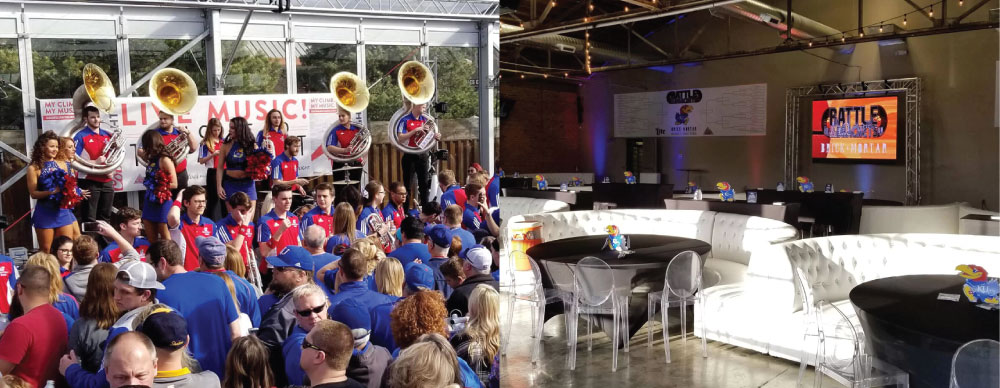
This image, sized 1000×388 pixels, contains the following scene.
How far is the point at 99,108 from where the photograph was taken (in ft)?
7.06

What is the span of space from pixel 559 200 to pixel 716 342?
1.29 metres

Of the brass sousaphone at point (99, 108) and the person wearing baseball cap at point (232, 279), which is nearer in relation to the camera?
the brass sousaphone at point (99, 108)

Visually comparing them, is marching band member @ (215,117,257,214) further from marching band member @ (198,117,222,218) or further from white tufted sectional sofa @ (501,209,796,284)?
white tufted sectional sofa @ (501,209,796,284)

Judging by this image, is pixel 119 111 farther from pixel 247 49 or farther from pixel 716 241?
pixel 716 241

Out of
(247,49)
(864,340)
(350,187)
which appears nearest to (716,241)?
(864,340)

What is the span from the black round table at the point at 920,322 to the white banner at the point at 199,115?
6.40 ft

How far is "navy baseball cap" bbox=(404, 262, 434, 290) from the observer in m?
2.80

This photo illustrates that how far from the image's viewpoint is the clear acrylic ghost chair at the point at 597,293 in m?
4.22

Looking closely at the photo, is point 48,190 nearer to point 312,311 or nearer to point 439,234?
point 312,311

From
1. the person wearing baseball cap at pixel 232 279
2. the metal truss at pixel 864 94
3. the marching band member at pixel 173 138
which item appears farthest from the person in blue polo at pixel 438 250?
the metal truss at pixel 864 94

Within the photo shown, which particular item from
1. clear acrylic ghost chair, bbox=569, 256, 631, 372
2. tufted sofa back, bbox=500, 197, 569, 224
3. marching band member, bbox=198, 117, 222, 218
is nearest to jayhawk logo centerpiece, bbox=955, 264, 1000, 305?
tufted sofa back, bbox=500, 197, 569, 224

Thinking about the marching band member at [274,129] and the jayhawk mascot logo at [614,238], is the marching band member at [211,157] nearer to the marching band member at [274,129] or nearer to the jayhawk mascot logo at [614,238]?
the marching band member at [274,129]

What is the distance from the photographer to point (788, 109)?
8.52ft

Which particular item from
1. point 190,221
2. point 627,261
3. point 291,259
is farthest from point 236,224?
point 627,261
